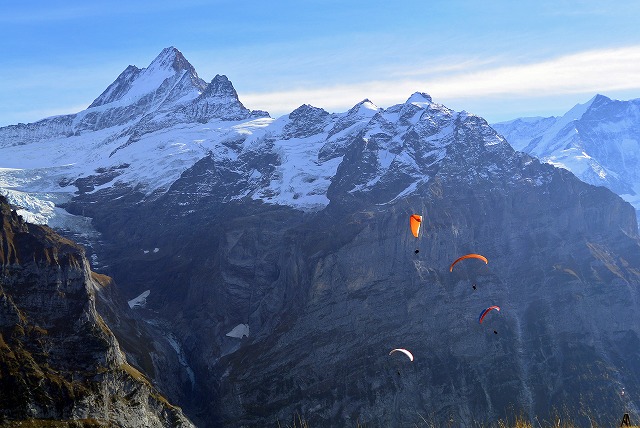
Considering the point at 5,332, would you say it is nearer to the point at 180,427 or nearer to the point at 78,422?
the point at 78,422

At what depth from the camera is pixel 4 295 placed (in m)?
194

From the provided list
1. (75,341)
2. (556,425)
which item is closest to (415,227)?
(556,425)

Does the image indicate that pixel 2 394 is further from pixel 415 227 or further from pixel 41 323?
pixel 415 227

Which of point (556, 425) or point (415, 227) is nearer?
point (556, 425)

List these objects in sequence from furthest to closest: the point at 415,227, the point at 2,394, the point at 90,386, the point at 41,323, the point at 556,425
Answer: the point at 41,323, the point at 90,386, the point at 2,394, the point at 415,227, the point at 556,425

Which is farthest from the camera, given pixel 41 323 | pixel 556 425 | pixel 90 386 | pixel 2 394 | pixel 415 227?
pixel 41 323

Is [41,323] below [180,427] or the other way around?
the other way around

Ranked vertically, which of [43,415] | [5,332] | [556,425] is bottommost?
[43,415]

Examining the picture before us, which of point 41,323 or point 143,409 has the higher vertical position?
point 41,323

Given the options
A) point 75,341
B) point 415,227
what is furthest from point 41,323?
point 415,227

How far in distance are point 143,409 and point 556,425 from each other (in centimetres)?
14891

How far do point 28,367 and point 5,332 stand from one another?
38.0ft

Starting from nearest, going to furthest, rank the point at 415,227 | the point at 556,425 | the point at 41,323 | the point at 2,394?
the point at 556,425 → the point at 415,227 → the point at 2,394 → the point at 41,323

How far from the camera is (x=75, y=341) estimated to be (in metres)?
197
